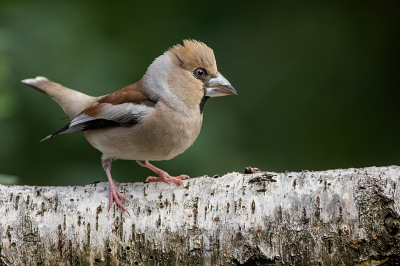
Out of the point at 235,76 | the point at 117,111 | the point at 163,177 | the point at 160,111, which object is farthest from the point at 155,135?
the point at 235,76

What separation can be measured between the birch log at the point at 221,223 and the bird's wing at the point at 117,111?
651 millimetres

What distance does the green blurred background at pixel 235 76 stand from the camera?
4344 millimetres

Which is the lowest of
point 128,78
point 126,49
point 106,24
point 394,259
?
point 394,259

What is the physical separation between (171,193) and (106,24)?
115 inches

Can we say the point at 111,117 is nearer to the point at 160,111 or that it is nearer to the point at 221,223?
the point at 160,111

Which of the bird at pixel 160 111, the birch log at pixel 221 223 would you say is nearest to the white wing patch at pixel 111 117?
the bird at pixel 160 111

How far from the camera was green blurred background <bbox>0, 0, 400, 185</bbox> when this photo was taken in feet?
14.3

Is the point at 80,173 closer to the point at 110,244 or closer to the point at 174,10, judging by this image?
the point at 110,244

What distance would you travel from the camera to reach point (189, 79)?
134 inches

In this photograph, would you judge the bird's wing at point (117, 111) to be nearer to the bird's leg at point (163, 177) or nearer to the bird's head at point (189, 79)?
the bird's head at point (189, 79)

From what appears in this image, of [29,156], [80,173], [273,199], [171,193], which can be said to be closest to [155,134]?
[171,193]

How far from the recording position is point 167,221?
271 centimetres

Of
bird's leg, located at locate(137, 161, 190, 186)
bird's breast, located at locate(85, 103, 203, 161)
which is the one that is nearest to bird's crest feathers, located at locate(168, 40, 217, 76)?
bird's breast, located at locate(85, 103, 203, 161)

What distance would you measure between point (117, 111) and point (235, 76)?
6.98 feet
